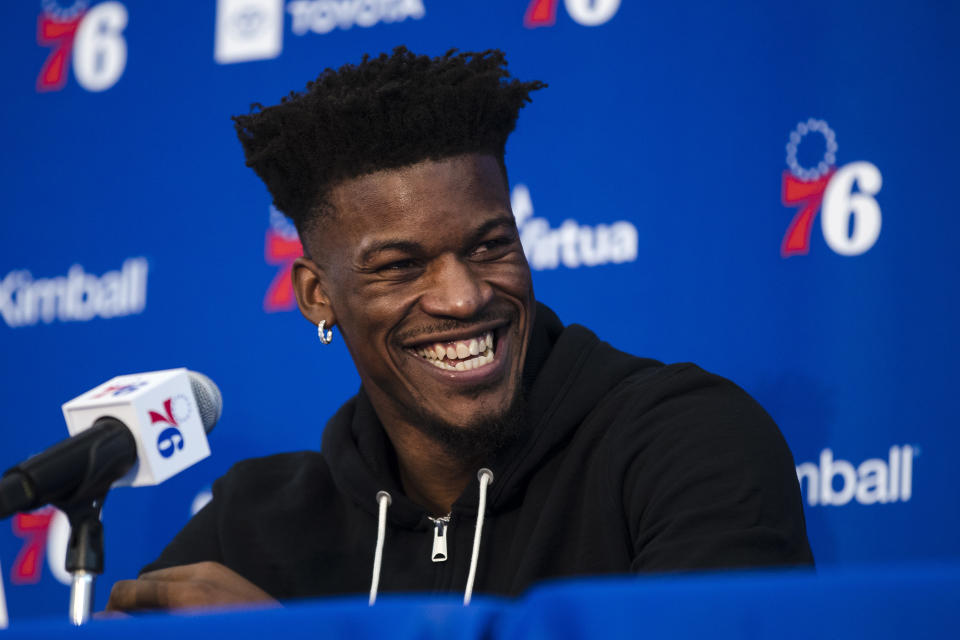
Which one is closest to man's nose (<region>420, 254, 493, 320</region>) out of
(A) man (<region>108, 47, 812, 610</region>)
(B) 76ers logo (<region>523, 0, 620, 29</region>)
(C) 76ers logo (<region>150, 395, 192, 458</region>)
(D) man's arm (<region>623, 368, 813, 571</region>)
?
(A) man (<region>108, 47, 812, 610</region>)

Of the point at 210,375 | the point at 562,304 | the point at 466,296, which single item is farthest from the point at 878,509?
the point at 210,375

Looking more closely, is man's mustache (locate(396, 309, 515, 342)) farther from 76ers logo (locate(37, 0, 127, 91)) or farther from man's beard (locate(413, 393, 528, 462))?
76ers logo (locate(37, 0, 127, 91))

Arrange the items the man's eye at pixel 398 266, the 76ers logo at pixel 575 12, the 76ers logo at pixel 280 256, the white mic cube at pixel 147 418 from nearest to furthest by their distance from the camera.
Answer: the white mic cube at pixel 147 418 < the man's eye at pixel 398 266 < the 76ers logo at pixel 575 12 < the 76ers logo at pixel 280 256

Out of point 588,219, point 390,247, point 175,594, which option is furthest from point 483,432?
point 588,219

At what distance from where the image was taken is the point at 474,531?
1627 millimetres

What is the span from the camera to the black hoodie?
1294mm

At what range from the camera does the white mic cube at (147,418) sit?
3.47 ft

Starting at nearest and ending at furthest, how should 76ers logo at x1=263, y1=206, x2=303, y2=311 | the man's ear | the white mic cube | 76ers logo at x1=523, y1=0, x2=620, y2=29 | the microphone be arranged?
the microphone → the white mic cube → the man's ear → 76ers logo at x1=523, y1=0, x2=620, y2=29 → 76ers logo at x1=263, y1=206, x2=303, y2=311

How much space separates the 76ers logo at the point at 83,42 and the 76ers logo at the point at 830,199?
162 cm

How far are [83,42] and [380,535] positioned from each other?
170cm

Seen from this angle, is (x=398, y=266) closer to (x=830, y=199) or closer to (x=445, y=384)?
(x=445, y=384)

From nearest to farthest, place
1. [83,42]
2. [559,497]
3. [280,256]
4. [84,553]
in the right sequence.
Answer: [84,553]
[559,497]
[280,256]
[83,42]

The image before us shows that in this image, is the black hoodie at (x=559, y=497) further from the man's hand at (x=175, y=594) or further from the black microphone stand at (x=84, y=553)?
the black microphone stand at (x=84, y=553)

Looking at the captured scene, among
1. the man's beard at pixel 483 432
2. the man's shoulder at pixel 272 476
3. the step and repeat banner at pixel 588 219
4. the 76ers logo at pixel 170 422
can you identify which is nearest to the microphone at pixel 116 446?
the 76ers logo at pixel 170 422
